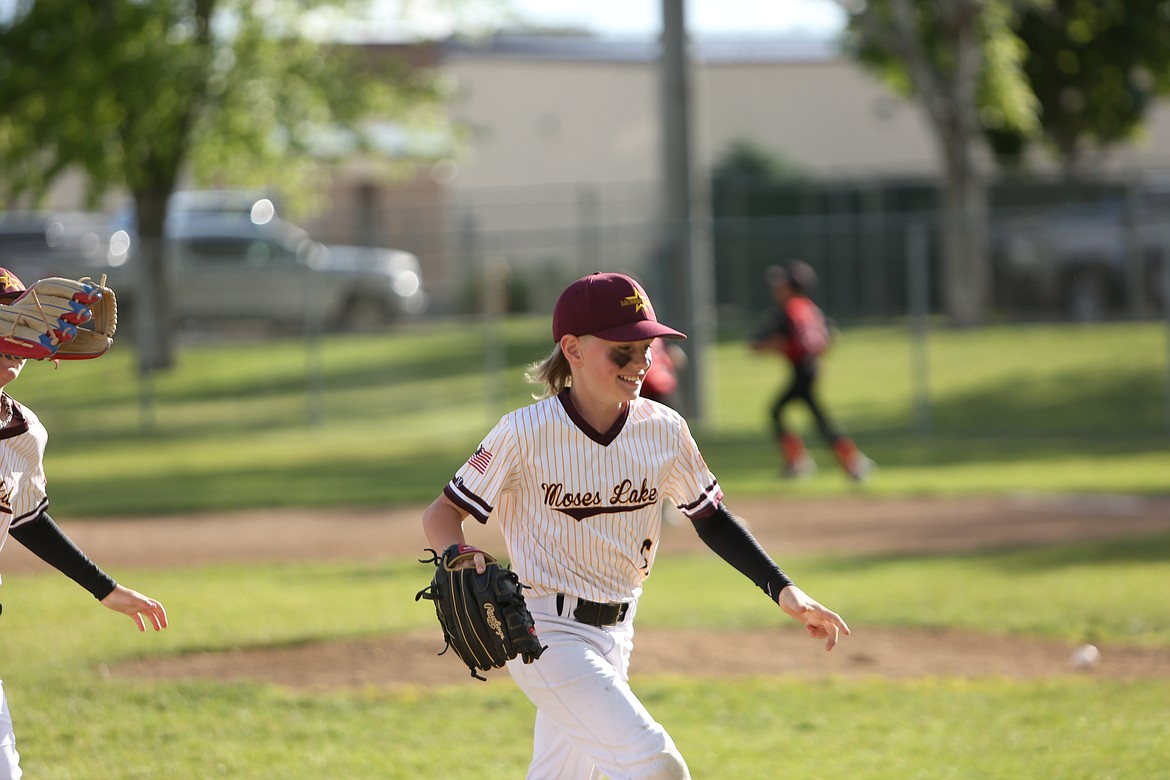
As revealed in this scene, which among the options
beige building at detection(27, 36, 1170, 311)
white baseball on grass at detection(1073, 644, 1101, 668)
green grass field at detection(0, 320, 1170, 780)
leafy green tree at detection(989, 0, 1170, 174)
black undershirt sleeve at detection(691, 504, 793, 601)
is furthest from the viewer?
beige building at detection(27, 36, 1170, 311)

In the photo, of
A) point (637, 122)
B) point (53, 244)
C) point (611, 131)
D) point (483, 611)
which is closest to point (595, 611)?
point (483, 611)

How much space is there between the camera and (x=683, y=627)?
26.6ft

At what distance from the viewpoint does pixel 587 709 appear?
3.75 meters

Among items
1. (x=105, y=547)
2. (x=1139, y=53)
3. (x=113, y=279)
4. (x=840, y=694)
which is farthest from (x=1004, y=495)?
(x=1139, y=53)

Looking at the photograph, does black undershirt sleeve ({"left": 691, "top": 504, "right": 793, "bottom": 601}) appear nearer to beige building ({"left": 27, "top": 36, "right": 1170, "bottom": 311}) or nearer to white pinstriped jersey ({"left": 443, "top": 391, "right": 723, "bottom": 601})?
white pinstriped jersey ({"left": 443, "top": 391, "right": 723, "bottom": 601})

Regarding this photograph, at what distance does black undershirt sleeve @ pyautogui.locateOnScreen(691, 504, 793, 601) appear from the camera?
4.06 meters

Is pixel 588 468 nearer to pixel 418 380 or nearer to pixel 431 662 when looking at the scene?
pixel 431 662

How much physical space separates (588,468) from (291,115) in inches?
749

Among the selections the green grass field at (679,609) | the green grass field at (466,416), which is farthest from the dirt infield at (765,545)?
the green grass field at (466,416)

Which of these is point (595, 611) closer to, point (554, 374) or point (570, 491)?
point (570, 491)

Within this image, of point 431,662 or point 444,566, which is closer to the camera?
point 444,566

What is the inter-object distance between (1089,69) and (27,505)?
98.6 feet

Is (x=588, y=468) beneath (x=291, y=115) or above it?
beneath

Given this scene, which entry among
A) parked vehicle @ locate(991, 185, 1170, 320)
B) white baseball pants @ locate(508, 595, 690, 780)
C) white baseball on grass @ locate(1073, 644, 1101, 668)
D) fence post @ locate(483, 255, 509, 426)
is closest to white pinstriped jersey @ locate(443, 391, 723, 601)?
white baseball pants @ locate(508, 595, 690, 780)
